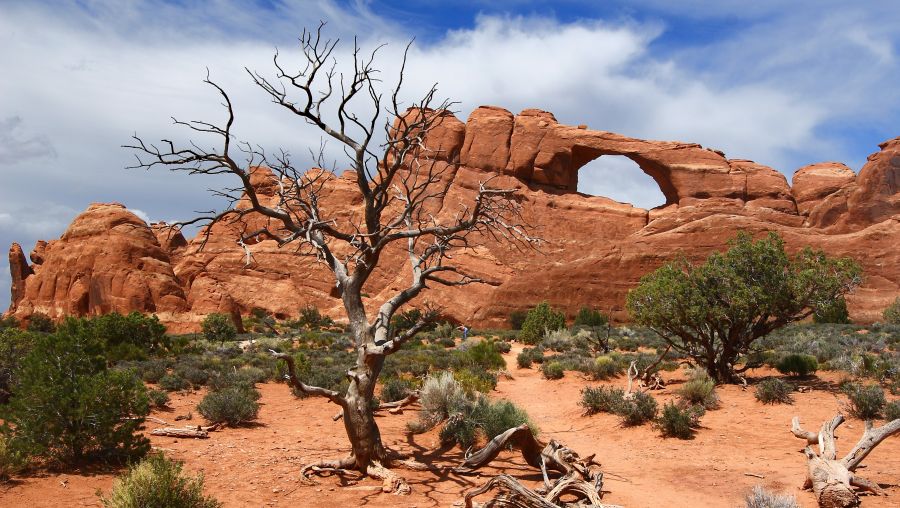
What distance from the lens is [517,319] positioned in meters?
48.8

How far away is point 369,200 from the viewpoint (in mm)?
7859

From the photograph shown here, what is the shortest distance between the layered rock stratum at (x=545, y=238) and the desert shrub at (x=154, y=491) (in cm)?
4414

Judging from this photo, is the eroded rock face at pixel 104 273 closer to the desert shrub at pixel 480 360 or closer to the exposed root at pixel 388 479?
the desert shrub at pixel 480 360

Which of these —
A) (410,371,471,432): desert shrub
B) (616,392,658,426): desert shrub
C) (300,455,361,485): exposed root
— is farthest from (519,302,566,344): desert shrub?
(300,455,361,485): exposed root

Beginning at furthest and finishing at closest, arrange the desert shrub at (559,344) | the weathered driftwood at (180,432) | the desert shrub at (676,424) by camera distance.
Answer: the desert shrub at (559,344)
the desert shrub at (676,424)
the weathered driftwood at (180,432)

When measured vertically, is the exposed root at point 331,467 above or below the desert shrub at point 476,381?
below

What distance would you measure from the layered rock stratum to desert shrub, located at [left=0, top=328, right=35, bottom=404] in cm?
3121

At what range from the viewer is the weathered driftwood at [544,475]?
5.77 meters

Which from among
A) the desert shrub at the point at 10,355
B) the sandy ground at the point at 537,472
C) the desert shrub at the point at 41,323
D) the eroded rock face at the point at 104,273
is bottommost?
the sandy ground at the point at 537,472

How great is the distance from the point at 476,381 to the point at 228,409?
6.37 metres

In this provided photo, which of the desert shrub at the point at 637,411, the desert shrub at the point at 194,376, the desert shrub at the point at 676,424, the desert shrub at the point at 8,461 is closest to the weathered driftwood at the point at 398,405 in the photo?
the desert shrub at the point at 637,411

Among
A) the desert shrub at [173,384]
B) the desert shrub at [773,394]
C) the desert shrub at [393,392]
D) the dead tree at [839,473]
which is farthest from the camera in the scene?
the desert shrub at [173,384]

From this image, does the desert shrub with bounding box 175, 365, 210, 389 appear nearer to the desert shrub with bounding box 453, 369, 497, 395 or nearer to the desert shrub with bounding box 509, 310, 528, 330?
the desert shrub with bounding box 453, 369, 497, 395

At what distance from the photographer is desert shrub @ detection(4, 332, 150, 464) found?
24.6 feet
